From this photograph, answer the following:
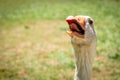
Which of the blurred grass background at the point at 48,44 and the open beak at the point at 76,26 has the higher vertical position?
the open beak at the point at 76,26

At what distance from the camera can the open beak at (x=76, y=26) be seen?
328cm

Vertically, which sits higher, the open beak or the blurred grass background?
the open beak

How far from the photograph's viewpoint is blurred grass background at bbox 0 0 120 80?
7.21 m

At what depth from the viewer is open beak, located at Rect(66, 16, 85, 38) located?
3277mm

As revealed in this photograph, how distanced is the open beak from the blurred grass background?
3490 mm

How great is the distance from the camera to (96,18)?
14445mm

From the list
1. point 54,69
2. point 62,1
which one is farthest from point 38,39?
point 62,1

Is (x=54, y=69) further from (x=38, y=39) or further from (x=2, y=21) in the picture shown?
(x=2, y=21)

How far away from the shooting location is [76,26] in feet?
10.9

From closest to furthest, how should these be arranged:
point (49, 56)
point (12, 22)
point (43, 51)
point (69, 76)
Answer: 1. point (69, 76)
2. point (49, 56)
3. point (43, 51)
4. point (12, 22)

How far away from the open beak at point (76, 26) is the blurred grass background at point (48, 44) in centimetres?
349

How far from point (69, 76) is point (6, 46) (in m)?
3.37

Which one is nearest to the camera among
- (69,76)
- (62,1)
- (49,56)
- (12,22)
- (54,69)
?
(69,76)

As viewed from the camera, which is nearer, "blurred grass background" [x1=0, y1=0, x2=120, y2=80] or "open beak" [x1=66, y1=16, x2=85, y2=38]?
"open beak" [x1=66, y1=16, x2=85, y2=38]
